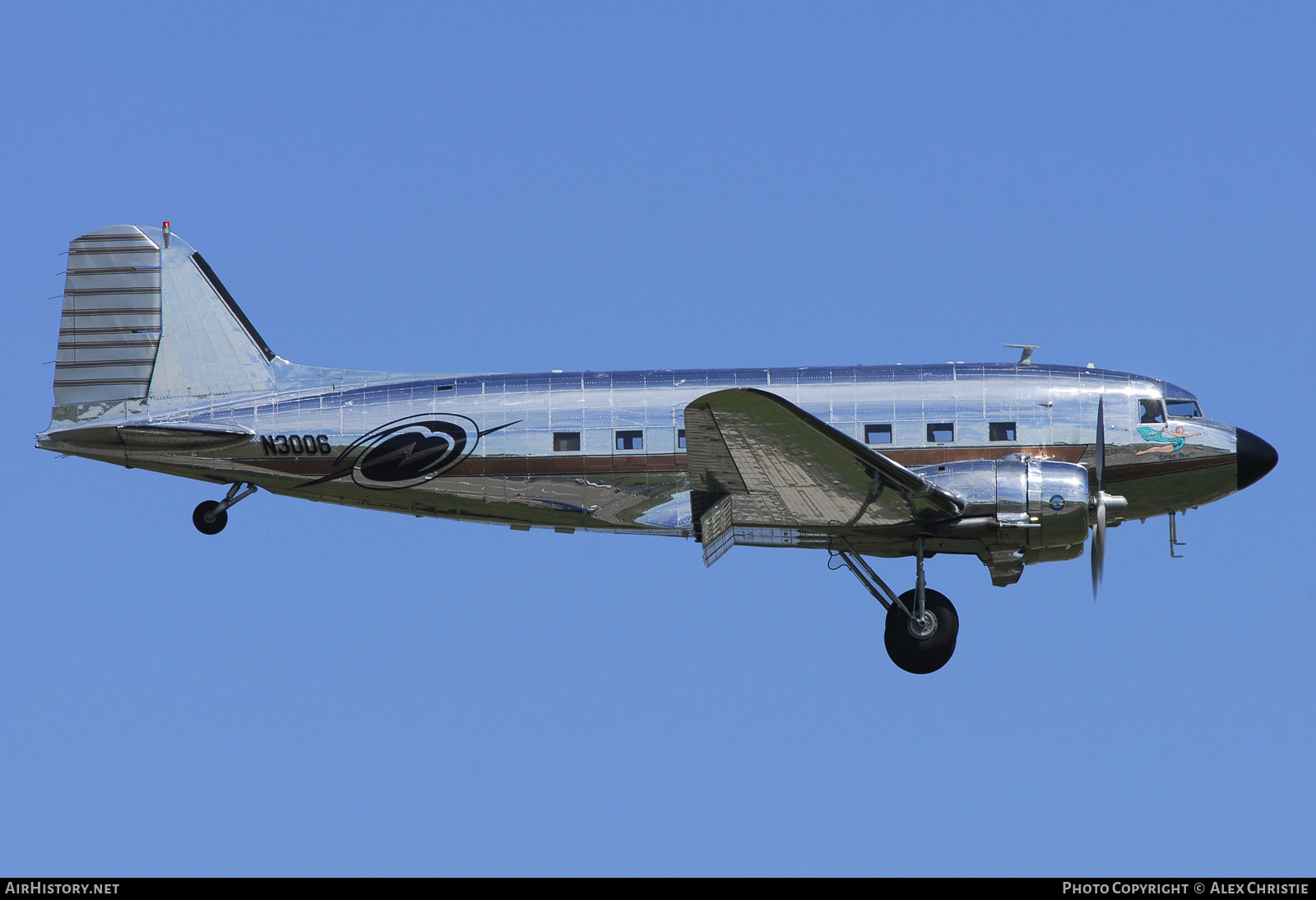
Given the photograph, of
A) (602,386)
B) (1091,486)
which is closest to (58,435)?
(602,386)

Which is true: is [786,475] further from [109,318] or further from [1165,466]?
[109,318]

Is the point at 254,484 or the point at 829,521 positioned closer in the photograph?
the point at 829,521

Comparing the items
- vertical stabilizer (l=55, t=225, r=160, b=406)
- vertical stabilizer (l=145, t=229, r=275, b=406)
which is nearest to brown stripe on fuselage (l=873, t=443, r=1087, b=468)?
vertical stabilizer (l=145, t=229, r=275, b=406)

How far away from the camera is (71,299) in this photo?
65.7ft

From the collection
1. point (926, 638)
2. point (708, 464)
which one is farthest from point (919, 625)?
point (708, 464)

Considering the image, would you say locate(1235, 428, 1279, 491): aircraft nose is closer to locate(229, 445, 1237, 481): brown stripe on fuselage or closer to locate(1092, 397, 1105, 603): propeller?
locate(229, 445, 1237, 481): brown stripe on fuselage

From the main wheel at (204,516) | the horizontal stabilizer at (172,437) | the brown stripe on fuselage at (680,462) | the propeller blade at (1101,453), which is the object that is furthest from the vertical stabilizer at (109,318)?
the propeller blade at (1101,453)

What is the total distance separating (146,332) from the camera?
20078mm

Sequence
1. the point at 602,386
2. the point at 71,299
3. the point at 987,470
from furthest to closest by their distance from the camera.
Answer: the point at 71,299
the point at 602,386
the point at 987,470

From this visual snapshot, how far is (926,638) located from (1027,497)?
7.77ft
